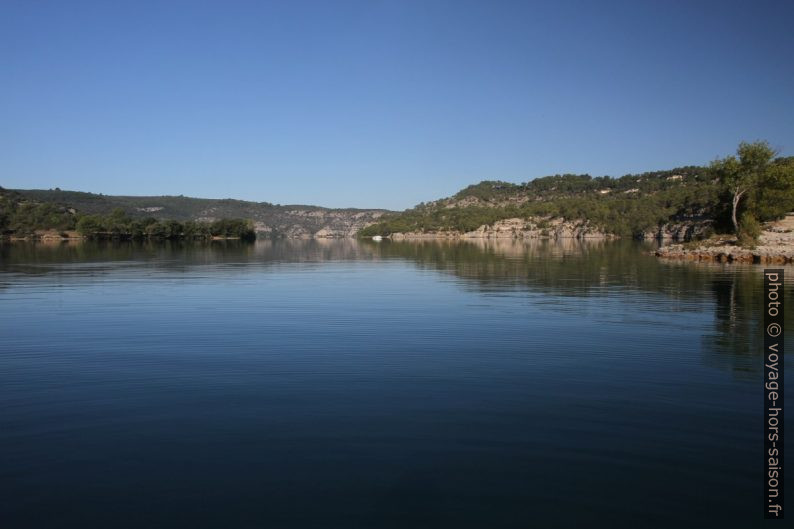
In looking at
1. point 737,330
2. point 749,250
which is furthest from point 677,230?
point 737,330

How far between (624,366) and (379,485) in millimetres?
10412

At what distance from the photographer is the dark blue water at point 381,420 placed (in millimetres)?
8328

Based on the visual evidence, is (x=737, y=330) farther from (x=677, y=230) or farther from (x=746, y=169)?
(x=677, y=230)

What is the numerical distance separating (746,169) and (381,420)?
313ft

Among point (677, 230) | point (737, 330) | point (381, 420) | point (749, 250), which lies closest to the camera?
point (381, 420)

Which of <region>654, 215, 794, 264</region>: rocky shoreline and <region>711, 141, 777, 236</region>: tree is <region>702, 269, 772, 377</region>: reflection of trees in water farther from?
<region>711, 141, 777, 236</region>: tree

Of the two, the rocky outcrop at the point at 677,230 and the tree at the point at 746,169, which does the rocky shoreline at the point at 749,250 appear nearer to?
the tree at the point at 746,169

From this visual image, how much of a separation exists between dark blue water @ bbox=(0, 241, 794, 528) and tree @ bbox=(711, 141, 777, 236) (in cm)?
7326

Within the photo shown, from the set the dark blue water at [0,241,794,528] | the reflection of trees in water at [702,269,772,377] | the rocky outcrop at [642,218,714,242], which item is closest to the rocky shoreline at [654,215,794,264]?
the reflection of trees in water at [702,269,772,377]

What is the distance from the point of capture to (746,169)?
88062 mm

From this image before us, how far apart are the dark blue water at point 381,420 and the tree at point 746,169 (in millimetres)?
73258

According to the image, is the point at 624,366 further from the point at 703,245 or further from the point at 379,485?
the point at 703,245

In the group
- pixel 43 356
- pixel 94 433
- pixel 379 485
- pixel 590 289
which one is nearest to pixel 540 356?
pixel 379 485

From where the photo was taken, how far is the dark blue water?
8328 millimetres
